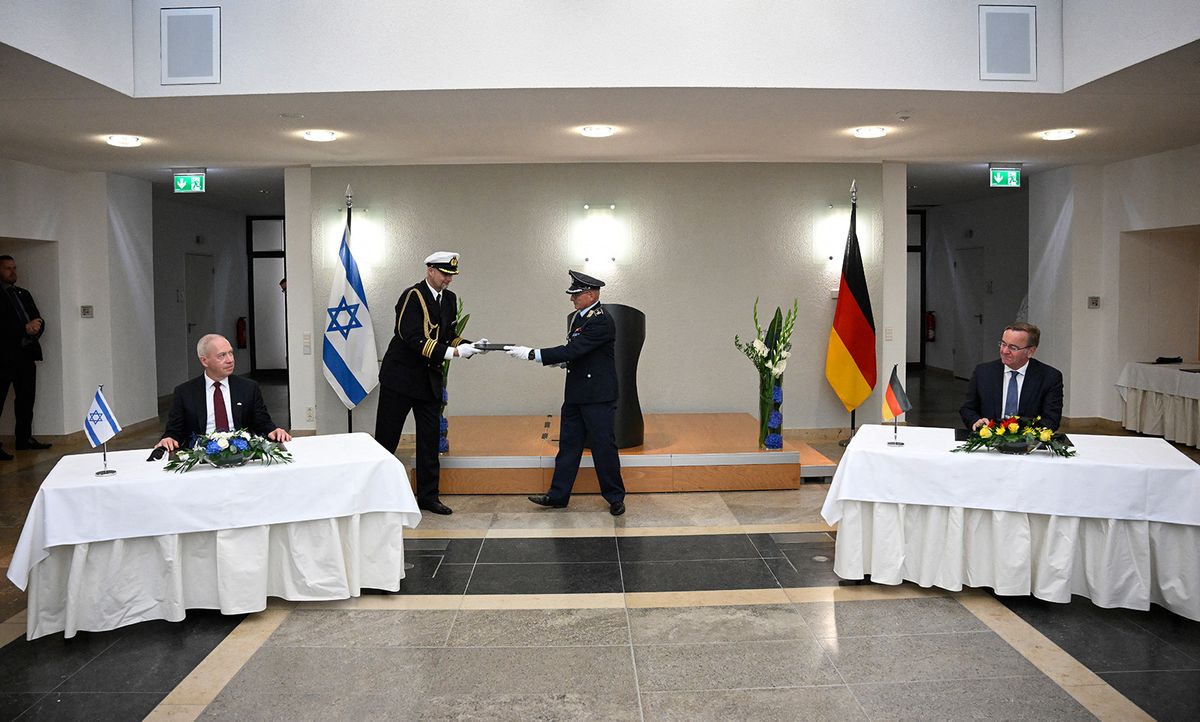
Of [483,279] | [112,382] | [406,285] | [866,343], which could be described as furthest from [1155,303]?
[112,382]

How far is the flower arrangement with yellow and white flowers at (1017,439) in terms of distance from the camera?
4598mm

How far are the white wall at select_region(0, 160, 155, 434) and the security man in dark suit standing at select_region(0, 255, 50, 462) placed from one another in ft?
0.89

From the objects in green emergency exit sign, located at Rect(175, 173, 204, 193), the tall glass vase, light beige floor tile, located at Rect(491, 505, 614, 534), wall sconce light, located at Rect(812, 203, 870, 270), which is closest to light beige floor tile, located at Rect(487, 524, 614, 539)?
light beige floor tile, located at Rect(491, 505, 614, 534)

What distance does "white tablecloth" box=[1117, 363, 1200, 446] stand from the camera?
8.70 meters

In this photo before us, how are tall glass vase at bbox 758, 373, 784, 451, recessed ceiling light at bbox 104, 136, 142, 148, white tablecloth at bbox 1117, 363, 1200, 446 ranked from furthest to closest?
white tablecloth at bbox 1117, 363, 1200, 446, recessed ceiling light at bbox 104, 136, 142, 148, tall glass vase at bbox 758, 373, 784, 451

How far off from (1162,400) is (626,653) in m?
7.35

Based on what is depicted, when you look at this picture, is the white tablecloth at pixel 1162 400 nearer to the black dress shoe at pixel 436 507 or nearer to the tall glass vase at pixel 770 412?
the tall glass vase at pixel 770 412

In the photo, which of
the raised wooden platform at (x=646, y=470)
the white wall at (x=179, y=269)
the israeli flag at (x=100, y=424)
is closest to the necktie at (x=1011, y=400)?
the raised wooden platform at (x=646, y=470)

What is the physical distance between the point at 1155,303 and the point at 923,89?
211 inches

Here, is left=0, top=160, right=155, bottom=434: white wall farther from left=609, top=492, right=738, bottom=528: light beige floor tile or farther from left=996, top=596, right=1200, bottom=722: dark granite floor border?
left=996, top=596, right=1200, bottom=722: dark granite floor border

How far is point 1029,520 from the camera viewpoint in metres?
4.58

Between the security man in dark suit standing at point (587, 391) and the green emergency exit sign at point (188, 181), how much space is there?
180 inches

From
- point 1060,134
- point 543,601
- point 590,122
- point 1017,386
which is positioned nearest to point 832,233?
point 1060,134

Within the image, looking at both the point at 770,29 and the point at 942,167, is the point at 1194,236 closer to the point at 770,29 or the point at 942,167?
the point at 942,167
